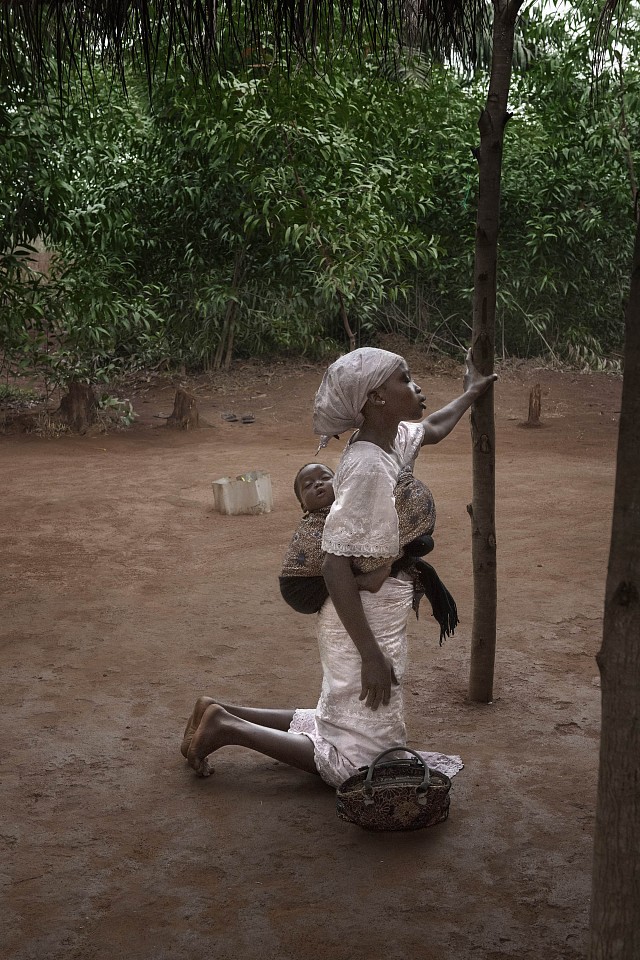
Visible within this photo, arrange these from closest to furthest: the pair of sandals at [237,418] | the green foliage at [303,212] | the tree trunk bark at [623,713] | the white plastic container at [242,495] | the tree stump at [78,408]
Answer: the tree trunk bark at [623,713]
the white plastic container at [242,495]
the green foliage at [303,212]
the tree stump at [78,408]
the pair of sandals at [237,418]

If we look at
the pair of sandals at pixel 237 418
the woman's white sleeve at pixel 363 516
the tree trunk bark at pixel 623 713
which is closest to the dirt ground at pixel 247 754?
the tree trunk bark at pixel 623 713

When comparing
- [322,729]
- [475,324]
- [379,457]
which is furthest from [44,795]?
[475,324]

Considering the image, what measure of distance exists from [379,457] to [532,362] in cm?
1061

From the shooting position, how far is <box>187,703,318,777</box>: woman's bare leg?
274 cm

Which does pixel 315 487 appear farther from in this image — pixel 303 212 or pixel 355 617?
pixel 303 212

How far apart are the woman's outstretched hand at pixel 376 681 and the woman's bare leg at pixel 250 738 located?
31 centimetres

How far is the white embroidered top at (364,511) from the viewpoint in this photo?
8.16 ft

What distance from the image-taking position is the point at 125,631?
422cm

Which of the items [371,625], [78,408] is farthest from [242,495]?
[78,408]

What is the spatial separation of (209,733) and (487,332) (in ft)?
5.18

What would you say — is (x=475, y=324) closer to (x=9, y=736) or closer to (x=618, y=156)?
(x=9, y=736)

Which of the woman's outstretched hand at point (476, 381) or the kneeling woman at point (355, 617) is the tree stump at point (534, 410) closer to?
the woman's outstretched hand at point (476, 381)

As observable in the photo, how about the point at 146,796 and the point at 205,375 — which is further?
the point at 205,375

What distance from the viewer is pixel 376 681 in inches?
99.8
